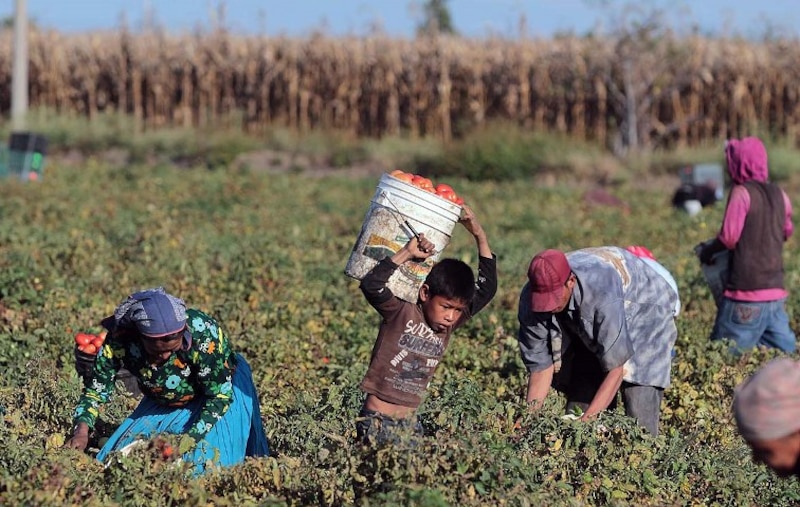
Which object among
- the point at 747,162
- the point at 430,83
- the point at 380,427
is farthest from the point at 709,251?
the point at 430,83

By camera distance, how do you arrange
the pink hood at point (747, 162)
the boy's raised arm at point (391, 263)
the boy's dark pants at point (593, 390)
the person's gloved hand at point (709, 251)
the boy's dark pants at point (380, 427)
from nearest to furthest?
the boy's dark pants at point (380, 427)
the boy's raised arm at point (391, 263)
the boy's dark pants at point (593, 390)
the pink hood at point (747, 162)
the person's gloved hand at point (709, 251)

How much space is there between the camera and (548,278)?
16.4 ft

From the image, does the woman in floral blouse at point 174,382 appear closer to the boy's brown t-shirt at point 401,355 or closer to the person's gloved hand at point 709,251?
the boy's brown t-shirt at point 401,355

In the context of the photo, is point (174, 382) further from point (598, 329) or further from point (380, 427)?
point (598, 329)

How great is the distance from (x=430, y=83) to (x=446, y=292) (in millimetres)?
20960

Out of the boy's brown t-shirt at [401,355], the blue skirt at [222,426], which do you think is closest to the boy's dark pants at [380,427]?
the boy's brown t-shirt at [401,355]

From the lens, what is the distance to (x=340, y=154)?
74.5 feet

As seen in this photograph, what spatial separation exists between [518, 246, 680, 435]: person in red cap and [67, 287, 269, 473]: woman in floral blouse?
4.37 feet

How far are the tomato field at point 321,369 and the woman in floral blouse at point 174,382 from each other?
0.73 ft

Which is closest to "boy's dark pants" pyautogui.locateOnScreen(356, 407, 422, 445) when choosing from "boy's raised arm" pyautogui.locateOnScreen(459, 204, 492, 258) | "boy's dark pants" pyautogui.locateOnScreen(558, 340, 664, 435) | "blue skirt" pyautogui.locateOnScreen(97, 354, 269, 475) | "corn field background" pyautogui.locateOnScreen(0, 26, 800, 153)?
"blue skirt" pyautogui.locateOnScreen(97, 354, 269, 475)

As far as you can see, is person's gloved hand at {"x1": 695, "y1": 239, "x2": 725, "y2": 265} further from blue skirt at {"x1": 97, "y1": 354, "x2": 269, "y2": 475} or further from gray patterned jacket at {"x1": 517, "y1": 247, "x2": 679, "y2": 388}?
blue skirt at {"x1": 97, "y1": 354, "x2": 269, "y2": 475}

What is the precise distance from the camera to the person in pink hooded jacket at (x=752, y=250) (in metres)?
7.31

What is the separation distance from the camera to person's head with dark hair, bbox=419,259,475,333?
4.97 m

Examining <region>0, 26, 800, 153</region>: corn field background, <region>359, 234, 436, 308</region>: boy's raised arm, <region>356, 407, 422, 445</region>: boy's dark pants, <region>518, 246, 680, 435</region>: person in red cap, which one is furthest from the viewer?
<region>0, 26, 800, 153</region>: corn field background
